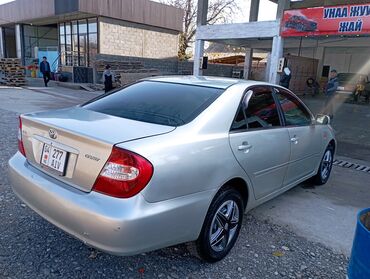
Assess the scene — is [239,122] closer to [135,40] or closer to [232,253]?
[232,253]

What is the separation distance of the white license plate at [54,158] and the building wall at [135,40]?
1948 centimetres

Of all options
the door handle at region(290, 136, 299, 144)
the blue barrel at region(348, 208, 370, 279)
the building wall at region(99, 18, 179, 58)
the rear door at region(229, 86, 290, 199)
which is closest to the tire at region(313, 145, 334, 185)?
the door handle at region(290, 136, 299, 144)

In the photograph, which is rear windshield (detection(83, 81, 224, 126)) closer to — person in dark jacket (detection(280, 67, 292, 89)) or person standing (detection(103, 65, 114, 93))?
person in dark jacket (detection(280, 67, 292, 89))

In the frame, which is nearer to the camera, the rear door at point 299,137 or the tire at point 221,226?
the tire at point 221,226

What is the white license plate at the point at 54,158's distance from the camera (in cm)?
229

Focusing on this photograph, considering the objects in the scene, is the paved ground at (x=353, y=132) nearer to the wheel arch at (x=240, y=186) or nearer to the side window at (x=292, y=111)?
the side window at (x=292, y=111)

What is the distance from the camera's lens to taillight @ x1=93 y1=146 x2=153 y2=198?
2.02m

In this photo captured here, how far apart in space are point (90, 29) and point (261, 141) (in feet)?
68.4

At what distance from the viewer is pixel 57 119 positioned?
2.57 m

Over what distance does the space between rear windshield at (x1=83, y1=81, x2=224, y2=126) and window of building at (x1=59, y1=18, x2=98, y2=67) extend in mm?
18515

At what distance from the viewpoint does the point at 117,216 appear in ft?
6.48

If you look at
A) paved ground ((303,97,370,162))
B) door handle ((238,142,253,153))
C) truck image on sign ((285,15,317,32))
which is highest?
truck image on sign ((285,15,317,32))

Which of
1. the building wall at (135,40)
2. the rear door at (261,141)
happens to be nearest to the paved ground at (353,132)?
the rear door at (261,141)

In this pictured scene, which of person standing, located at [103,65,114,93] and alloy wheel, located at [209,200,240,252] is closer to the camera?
alloy wheel, located at [209,200,240,252]
